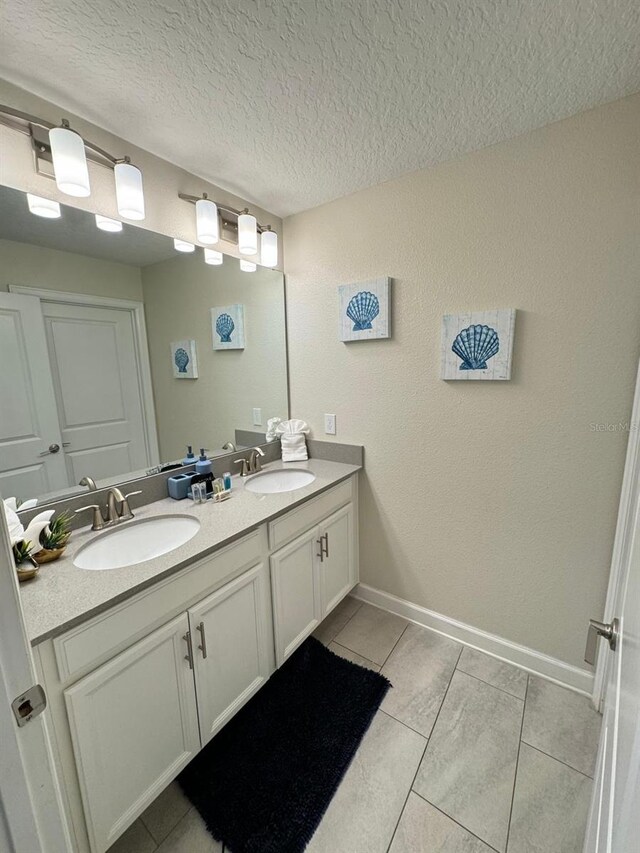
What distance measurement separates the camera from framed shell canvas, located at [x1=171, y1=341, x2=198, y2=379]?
1659 millimetres

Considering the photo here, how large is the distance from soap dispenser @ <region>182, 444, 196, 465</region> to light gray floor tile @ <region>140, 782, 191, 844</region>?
1.20m

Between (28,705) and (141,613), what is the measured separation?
1.68 ft

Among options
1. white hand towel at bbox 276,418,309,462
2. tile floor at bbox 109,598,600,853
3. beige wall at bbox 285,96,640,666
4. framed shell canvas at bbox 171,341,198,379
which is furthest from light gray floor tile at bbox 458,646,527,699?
framed shell canvas at bbox 171,341,198,379

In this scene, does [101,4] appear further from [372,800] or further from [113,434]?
[372,800]

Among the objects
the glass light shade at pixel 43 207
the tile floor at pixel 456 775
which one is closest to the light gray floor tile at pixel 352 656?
the tile floor at pixel 456 775

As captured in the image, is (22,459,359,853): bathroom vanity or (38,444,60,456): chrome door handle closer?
(22,459,359,853): bathroom vanity

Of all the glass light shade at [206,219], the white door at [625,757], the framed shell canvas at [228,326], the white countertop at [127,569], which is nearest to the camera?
the white door at [625,757]

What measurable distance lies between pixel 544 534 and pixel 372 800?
118cm

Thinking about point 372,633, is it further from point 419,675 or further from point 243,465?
point 243,465

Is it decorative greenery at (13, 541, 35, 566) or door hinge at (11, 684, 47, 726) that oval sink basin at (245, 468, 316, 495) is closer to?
decorative greenery at (13, 541, 35, 566)

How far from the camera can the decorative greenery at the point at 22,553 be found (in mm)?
994

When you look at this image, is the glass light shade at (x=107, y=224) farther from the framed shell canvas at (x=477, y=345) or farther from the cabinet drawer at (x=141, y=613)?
the framed shell canvas at (x=477, y=345)

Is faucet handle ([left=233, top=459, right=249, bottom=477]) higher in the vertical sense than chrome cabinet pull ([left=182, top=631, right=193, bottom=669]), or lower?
higher

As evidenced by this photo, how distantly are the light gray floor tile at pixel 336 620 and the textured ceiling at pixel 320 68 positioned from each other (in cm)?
234
